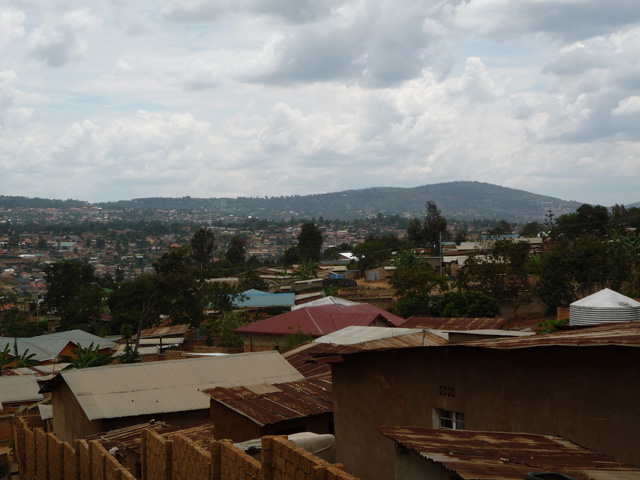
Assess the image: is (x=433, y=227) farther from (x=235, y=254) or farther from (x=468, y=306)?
(x=468, y=306)

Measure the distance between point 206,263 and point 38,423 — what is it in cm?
7974

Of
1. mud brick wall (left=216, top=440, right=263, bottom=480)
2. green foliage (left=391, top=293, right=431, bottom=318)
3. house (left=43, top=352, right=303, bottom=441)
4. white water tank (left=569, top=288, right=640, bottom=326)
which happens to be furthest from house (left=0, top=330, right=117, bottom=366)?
mud brick wall (left=216, top=440, right=263, bottom=480)

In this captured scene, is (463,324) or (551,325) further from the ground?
(551,325)

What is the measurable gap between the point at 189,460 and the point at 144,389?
9.40 m

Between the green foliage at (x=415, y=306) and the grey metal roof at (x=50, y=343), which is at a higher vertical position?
the green foliage at (x=415, y=306)

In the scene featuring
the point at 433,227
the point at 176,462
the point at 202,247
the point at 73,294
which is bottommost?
the point at 73,294

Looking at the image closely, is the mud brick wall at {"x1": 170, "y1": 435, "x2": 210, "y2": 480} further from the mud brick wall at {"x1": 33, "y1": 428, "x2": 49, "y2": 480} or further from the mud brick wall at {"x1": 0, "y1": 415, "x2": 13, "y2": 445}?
the mud brick wall at {"x1": 0, "y1": 415, "x2": 13, "y2": 445}

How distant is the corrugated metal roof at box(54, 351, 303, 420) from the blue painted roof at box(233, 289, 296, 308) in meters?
35.1

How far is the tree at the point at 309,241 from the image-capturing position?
9141 centimetres

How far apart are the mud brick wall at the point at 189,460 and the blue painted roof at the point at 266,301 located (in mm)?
45553

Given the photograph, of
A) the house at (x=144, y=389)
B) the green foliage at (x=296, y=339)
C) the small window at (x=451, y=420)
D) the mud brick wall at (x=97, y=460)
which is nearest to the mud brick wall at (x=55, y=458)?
the mud brick wall at (x=97, y=460)

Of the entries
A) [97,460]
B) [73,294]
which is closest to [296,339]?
[97,460]

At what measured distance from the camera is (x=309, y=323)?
36.1m

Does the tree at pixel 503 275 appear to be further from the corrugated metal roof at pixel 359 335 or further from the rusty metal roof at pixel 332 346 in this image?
the rusty metal roof at pixel 332 346
